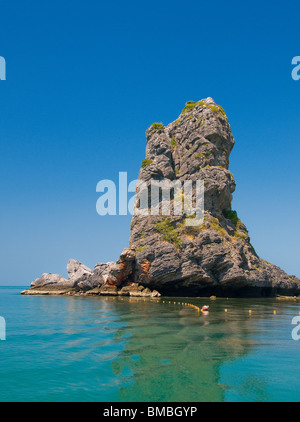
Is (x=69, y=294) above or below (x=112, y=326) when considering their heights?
below

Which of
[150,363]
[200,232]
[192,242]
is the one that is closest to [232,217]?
[200,232]

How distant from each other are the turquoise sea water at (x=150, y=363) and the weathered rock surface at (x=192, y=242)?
37.7 metres

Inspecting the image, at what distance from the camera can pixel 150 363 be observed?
18453mm

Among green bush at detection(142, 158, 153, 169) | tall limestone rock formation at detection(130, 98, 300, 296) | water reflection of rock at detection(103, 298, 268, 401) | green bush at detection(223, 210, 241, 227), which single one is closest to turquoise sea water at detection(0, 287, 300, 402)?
water reflection of rock at detection(103, 298, 268, 401)

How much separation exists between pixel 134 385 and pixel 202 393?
10.4 feet

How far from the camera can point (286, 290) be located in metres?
83.2

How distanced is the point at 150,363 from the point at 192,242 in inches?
2133

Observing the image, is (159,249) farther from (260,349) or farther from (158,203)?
(260,349)

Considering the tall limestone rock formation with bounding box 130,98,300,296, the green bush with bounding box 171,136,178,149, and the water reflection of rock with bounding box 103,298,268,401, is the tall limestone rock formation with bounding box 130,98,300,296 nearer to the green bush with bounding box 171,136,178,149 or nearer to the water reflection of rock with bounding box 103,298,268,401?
the green bush with bounding box 171,136,178,149

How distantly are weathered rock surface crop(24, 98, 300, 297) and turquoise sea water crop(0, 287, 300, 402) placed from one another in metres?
37.7

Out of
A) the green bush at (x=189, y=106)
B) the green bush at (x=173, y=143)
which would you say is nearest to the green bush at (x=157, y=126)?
the green bush at (x=173, y=143)
